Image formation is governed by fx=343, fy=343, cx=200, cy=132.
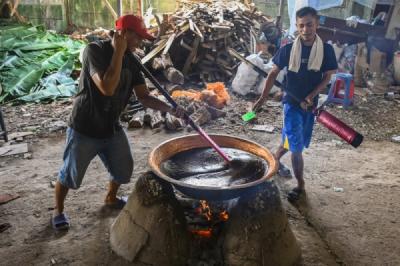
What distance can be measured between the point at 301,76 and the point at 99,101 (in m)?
2.33

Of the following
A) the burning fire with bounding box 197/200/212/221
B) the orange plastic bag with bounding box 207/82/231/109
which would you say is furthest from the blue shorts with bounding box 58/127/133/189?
the orange plastic bag with bounding box 207/82/231/109

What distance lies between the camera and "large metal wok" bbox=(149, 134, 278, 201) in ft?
8.44

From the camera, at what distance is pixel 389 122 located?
23.8ft

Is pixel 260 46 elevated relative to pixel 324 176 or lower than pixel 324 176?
elevated

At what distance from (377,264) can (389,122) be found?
15.9 ft

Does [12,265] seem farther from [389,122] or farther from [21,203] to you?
[389,122]

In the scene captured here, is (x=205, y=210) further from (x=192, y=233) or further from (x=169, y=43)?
(x=169, y=43)

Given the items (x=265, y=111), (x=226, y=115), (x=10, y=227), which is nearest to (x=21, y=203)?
(x=10, y=227)

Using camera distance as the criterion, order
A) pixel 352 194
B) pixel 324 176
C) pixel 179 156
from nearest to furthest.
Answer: pixel 179 156 < pixel 352 194 < pixel 324 176

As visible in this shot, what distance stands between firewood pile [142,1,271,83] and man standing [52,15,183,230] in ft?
18.1

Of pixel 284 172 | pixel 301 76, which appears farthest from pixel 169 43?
pixel 301 76

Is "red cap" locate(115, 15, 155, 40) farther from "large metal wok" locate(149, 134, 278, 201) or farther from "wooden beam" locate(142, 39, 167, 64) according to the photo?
"wooden beam" locate(142, 39, 167, 64)

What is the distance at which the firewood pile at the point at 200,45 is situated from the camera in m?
9.28

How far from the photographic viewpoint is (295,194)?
4285 millimetres
